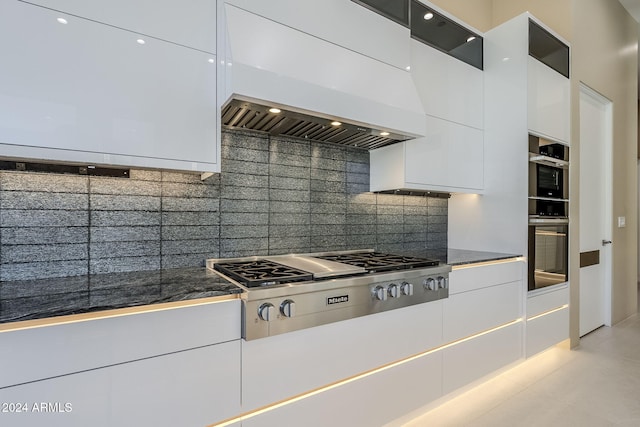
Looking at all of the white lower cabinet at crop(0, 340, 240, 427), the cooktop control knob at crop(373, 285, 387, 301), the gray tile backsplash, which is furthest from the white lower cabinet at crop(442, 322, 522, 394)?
the white lower cabinet at crop(0, 340, 240, 427)

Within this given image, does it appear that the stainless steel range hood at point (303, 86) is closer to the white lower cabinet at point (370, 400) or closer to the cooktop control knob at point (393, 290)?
the cooktop control knob at point (393, 290)

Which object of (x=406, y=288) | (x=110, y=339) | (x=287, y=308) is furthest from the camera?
(x=406, y=288)

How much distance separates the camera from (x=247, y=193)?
1914 mm

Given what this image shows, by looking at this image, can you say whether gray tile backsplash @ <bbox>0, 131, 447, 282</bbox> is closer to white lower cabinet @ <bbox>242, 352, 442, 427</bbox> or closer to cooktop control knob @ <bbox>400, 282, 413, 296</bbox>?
cooktop control knob @ <bbox>400, 282, 413, 296</bbox>

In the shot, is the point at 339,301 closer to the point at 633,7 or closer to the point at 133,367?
the point at 133,367

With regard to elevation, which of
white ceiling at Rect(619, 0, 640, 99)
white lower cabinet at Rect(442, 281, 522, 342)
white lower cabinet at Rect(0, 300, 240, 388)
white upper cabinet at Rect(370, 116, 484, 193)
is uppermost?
white ceiling at Rect(619, 0, 640, 99)

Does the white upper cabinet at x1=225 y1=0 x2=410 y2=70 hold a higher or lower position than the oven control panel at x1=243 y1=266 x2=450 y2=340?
higher

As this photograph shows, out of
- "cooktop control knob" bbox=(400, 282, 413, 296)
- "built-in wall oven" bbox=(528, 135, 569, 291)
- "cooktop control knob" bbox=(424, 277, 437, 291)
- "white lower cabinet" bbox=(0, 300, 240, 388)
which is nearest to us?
"white lower cabinet" bbox=(0, 300, 240, 388)

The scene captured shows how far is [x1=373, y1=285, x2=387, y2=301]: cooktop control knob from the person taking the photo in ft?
5.15

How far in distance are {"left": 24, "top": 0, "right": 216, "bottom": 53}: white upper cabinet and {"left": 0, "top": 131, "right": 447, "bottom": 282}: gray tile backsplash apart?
556mm

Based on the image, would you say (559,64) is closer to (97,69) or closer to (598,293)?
(598,293)

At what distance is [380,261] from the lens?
1.91m

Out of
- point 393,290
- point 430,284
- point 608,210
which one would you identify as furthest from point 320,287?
point 608,210

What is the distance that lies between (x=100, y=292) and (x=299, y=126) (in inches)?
47.2
